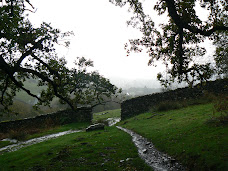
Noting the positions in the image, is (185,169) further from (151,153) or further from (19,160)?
(19,160)

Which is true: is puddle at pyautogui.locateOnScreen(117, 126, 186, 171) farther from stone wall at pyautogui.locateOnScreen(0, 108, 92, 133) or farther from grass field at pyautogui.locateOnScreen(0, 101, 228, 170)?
stone wall at pyautogui.locateOnScreen(0, 108, 92, 133)

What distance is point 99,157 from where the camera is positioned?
29.0 feet

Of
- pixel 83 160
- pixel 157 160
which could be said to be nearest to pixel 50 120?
pixel 83 160

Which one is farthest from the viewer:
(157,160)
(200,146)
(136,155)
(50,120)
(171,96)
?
(50,120)

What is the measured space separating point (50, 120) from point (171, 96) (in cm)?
2096

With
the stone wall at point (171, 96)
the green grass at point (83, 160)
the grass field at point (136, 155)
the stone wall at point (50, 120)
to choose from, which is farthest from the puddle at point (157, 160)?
the stone wall at point (50, 120)

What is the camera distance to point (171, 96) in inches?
991

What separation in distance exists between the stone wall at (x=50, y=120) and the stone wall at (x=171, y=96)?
800cm

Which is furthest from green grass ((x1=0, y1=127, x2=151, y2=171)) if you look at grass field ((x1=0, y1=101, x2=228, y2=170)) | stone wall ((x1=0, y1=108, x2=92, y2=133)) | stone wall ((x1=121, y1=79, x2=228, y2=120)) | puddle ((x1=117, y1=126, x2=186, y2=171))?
stone wall ((x1=0, y1=108, x2=92, y2=133))

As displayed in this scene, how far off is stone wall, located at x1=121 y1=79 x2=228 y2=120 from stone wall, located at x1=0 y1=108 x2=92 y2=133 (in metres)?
8.00

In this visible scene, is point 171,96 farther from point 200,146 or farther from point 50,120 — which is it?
point 50,120

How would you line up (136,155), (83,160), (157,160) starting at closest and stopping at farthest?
1. (157,160)
2. (83,160)
3. (136,155)

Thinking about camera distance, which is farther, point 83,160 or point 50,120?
point 50,120

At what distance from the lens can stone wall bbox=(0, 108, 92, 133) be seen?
26.6 metres
